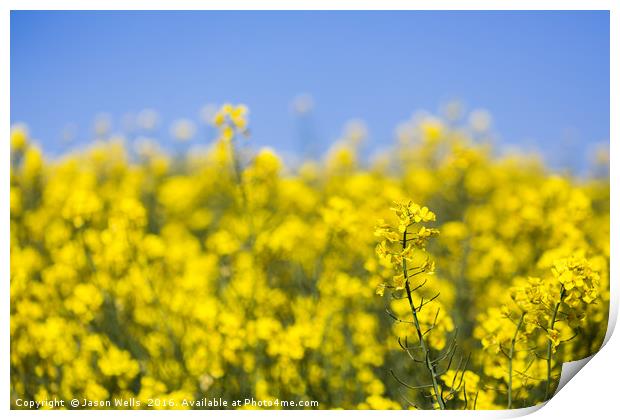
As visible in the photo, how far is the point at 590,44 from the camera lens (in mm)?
2064

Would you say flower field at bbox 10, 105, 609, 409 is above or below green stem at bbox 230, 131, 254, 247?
below

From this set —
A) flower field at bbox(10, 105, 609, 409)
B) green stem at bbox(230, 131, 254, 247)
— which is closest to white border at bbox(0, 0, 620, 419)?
flower field at bbox(10, 105, 609, 409)

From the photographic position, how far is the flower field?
2.02 meters

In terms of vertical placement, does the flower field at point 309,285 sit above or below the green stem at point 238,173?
below

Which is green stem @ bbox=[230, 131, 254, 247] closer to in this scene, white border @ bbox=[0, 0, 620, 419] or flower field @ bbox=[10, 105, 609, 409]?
flower field @ bbox=[10, 105, 609, 409]

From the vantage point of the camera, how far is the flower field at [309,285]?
2.02 metres

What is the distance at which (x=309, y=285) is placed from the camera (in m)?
2.27
